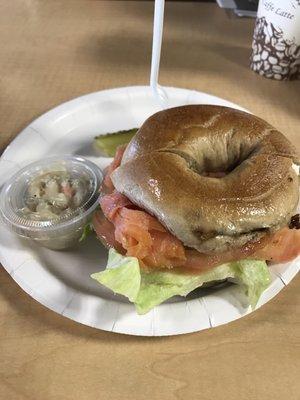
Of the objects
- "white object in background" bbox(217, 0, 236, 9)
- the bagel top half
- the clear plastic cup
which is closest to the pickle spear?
the clear plastic cup

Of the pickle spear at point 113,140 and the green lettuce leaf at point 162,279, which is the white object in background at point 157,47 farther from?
the green lettuce leaf at point 162,279

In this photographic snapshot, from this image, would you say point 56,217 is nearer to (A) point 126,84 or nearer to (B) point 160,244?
(B) point 160,244

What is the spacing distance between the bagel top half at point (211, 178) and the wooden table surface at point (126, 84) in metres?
0.25

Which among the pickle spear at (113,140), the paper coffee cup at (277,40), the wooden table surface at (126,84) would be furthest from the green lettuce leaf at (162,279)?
the paper coffee cup at (277,40)

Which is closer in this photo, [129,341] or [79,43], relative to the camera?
[129,341]

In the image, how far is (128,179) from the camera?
41.9 inches

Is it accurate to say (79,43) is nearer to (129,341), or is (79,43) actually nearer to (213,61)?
(213,61)

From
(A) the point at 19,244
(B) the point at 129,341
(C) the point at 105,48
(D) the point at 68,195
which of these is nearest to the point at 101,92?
(C) the point at 105,48

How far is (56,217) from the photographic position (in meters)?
1.13

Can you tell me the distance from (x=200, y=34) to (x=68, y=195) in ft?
4.41

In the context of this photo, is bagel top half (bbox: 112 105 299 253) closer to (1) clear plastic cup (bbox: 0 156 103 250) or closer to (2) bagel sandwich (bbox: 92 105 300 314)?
(2) bagel sandwich (bbox: 92 105 300 314)

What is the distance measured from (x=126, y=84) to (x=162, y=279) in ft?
3.48

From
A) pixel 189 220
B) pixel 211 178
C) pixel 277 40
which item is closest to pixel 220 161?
pixel 211 178

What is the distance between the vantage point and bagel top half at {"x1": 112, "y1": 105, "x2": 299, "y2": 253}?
0.98 meters
